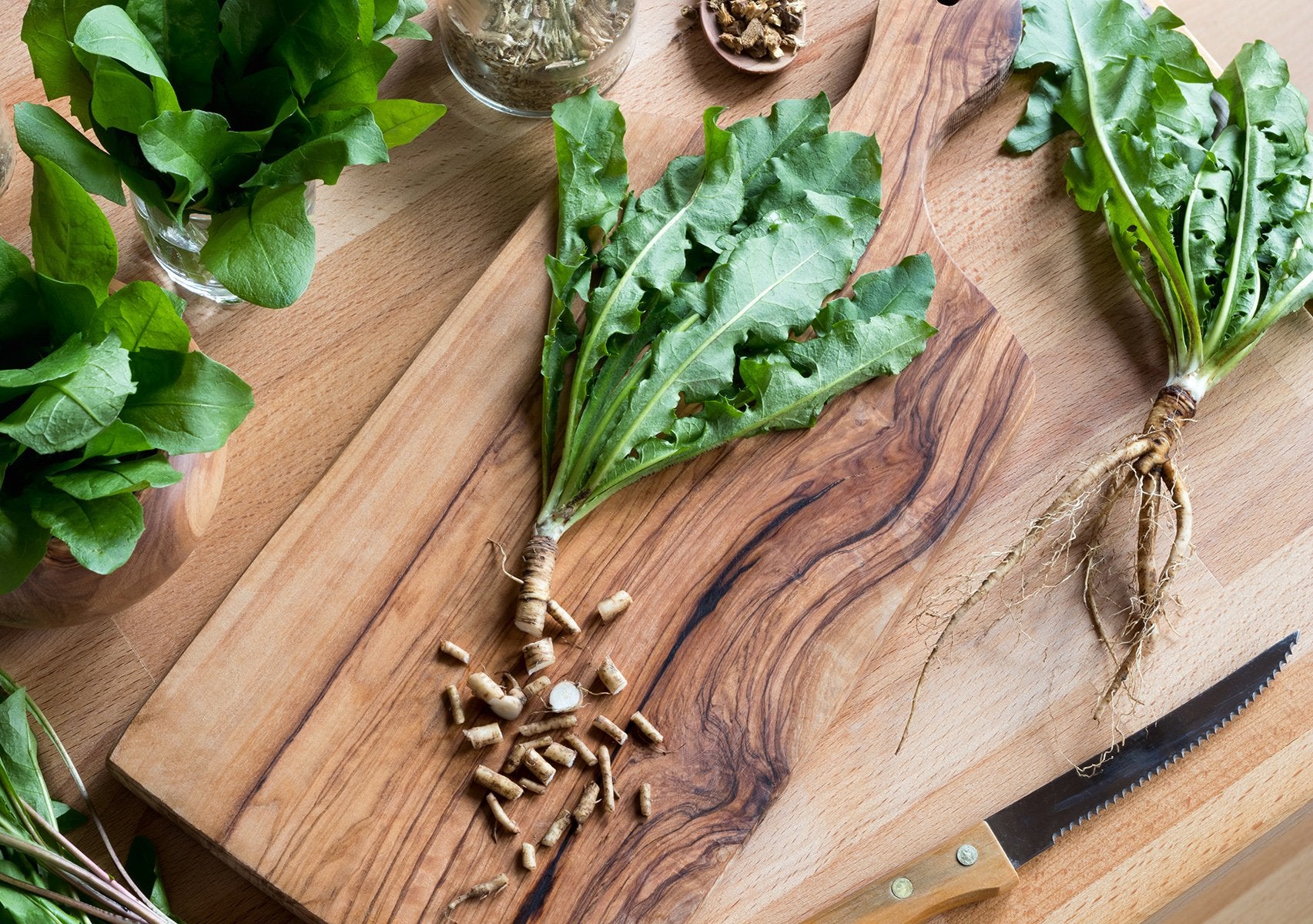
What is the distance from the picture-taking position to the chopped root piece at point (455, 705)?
95 centimetres

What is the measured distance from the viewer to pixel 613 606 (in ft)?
3.24

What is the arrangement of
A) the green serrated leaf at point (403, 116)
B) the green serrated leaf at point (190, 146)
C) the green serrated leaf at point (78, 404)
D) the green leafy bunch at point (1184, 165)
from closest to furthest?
the green serrated leaf at point (78, 404) < the green serrated leaf at point (190, 146) < the green serrated leaf at point (403, 116) < the green leafy bunch at point (1184, 165)

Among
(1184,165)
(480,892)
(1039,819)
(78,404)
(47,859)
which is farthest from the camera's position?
(1184,165)

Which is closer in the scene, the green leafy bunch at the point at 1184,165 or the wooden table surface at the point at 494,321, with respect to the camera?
the wooden table surface at the point at 494,321

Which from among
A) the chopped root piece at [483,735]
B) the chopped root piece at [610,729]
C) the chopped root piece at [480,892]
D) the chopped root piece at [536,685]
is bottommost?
the chopped root piece at [480,892]

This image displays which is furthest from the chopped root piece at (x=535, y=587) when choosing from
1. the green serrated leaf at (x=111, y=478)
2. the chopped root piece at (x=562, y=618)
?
the green serrated leaf at (x=111, y=478)

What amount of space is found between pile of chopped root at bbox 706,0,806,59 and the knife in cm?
79

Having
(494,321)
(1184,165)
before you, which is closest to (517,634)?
(494,321)

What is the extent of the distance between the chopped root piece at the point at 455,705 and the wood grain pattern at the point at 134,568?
24cm

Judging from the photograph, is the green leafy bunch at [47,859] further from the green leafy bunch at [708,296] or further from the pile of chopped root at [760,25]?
the pile of chopped root at [760,25]

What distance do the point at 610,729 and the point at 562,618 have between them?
4.1 inches

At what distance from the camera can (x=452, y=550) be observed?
3.27 ft

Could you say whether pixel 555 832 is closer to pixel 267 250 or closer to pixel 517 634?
pixel 517 634

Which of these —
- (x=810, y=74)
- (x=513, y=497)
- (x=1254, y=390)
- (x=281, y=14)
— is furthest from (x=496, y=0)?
(x=1254, y=390)
